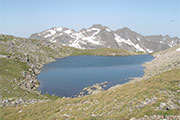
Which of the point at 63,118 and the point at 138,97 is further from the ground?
the point at 138,97

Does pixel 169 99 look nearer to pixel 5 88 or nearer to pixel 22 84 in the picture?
pixel 5 88

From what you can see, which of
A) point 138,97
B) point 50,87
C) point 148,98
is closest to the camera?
point 148,98

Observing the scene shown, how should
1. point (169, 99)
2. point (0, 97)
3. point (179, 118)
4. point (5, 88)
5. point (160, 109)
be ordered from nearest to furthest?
point (179, 118)
point (160, 109)
point (169, 99)
point (0, 97)
point (5, 88)

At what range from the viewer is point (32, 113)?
3594 cm

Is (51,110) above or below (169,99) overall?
below

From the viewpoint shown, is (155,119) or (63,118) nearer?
(155,119)

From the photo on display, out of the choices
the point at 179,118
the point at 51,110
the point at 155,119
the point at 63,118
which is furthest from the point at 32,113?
the point at 179,118

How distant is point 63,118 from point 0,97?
3080 cm

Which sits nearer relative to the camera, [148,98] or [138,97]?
[148,98]

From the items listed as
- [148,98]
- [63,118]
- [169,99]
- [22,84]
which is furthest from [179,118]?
[22,84]

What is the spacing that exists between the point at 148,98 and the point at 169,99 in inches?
128

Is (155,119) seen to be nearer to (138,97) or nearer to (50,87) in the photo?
(138,97)

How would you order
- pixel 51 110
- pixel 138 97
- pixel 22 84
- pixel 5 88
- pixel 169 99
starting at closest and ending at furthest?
1. pixel 169 99
2. pixel 138 97
3. pixel 51 110
4. pixel 5 88
5. pixel 22 84

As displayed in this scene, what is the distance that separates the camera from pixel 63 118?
28.1 m
